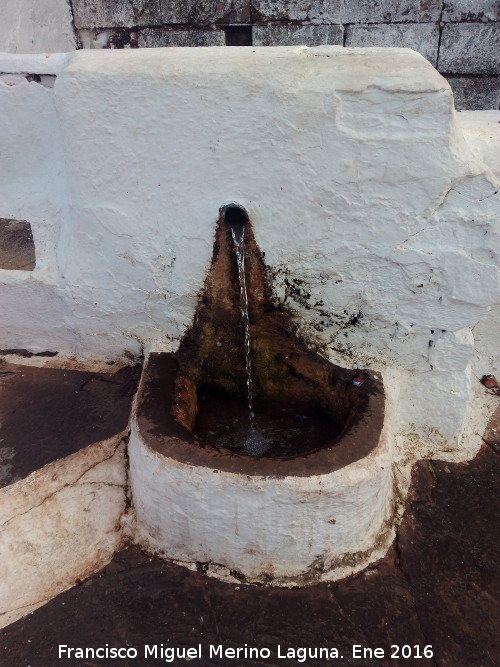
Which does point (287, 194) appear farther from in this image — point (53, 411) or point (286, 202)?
point (53, 411)

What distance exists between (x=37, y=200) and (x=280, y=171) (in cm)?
155

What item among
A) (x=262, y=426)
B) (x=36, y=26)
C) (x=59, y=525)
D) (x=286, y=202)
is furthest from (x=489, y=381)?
(x=36, y=26)

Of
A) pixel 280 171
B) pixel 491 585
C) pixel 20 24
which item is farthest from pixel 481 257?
pixel 20 24

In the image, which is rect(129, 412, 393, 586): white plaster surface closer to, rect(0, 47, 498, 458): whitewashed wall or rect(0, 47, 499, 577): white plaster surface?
rect(0, 47, 499, 577): white plaster surface

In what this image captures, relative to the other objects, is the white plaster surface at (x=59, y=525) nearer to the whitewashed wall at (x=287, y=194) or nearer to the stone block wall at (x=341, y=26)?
the whitewashed wall at (x=287, y=194)

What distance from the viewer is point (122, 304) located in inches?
126

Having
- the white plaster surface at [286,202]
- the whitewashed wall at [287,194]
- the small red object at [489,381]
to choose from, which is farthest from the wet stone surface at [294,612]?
the small red object at [489,381]

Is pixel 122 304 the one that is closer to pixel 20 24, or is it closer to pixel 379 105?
pixel 379 105

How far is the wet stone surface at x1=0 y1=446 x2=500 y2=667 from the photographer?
2.28m

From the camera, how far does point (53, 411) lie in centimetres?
324

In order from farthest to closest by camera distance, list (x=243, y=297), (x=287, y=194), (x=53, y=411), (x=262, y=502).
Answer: (x=53, y=411) → (x=243, y=297) → (x=287, y=194) → (x=262, y=502)

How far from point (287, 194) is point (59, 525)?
1988mm

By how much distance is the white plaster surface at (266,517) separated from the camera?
235 cm

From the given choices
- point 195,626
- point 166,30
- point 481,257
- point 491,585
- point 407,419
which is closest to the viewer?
point 195,626
